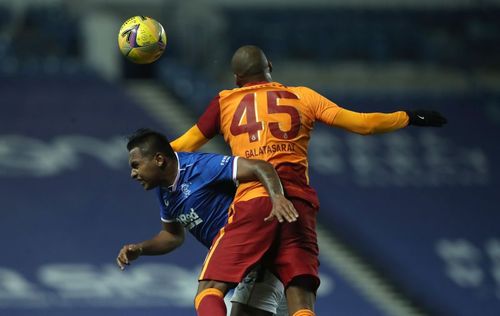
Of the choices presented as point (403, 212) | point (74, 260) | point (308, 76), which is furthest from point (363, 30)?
point (74, 260)

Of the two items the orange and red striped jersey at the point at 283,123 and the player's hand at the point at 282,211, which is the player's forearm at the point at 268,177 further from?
the orange and red striped jersey at the point at 283,123

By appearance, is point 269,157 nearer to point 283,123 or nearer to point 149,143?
point 283,123

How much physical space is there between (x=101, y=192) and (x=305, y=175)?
290 inches

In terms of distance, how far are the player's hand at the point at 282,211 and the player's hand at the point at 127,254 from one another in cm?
102

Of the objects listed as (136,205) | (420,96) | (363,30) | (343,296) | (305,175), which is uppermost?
(363,30)

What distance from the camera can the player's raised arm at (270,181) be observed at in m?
6.12

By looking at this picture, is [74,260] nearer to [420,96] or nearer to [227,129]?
[420,96]

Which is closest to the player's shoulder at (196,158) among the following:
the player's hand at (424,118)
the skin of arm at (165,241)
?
the skin of arm at (165,241)

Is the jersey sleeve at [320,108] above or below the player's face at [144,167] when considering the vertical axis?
above

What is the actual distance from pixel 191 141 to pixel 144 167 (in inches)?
21.0

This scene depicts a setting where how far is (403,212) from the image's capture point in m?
14.2

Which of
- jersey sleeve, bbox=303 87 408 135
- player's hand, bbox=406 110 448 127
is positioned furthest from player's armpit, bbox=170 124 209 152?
player's hand, bbox=406 110 448 127

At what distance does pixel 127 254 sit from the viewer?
6770 mm

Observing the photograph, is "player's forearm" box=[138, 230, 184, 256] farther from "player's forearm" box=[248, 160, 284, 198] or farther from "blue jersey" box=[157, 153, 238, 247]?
"player's forearm" box=[248, 160, 284, 198]
